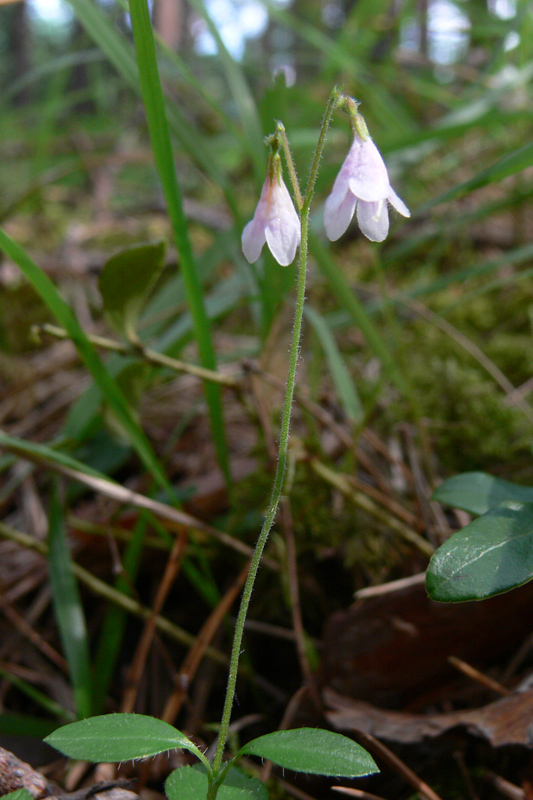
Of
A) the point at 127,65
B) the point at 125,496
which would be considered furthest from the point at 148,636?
the point at 127,65

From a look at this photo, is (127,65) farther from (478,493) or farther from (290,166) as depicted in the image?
(478,493)

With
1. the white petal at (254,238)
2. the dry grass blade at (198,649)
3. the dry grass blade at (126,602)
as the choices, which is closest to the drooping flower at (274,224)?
the white petal at (254,238)

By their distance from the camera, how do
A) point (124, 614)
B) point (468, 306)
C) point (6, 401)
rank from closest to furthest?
point (124, 614), point (6, 401), point (468, 306)

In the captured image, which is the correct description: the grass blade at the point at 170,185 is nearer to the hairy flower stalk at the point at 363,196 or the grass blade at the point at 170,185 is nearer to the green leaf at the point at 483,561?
the hairy flower stalk at the point at 363,196

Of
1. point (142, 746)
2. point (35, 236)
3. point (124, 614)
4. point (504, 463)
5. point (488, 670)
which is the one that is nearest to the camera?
Answer: point (142, 746)

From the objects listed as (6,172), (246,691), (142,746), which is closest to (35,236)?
(6,172)

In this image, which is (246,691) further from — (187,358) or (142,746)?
(187,358)

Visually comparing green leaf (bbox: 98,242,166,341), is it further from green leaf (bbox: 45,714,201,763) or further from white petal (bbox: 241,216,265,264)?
green leaf (bbox: 45,714,201,763)
